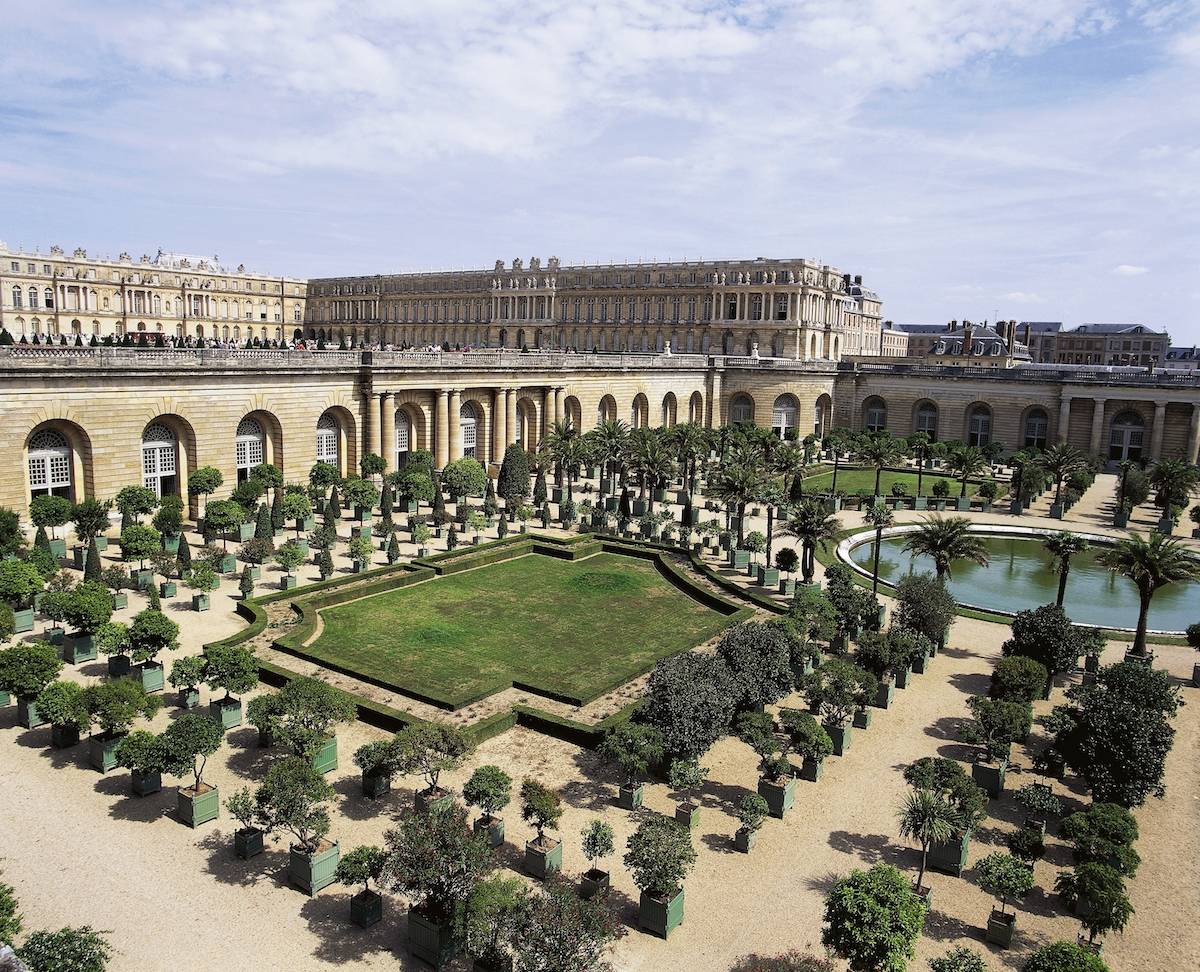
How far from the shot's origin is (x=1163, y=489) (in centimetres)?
5559

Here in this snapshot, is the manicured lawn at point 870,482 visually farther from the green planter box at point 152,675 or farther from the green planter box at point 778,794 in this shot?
the green planter box at point 152,675

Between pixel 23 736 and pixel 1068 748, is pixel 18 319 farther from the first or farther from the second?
pixel 1068 748

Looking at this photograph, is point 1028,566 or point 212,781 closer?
point 212,781

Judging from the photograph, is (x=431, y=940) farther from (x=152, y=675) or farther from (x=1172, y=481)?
(x=1172, y=481)

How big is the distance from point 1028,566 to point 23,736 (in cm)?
4434

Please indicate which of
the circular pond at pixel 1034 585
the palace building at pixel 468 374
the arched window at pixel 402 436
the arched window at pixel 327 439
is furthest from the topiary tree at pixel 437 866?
the arched window at pixel 402 436

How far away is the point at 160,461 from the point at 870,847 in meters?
40.2

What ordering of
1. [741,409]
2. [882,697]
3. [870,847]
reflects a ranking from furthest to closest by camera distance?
[741,409] → [882,697] → [870,847]

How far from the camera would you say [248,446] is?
51.1 m

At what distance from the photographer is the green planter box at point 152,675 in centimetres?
2611

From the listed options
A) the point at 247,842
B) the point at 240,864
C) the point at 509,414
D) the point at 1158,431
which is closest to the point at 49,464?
the point at 509,414

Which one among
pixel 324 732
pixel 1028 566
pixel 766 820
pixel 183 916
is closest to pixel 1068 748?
pixel 766 820

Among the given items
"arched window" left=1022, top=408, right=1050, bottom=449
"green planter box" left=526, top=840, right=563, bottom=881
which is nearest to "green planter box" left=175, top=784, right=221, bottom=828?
"green planter box" left=526, top=840, right=563, bottom=881

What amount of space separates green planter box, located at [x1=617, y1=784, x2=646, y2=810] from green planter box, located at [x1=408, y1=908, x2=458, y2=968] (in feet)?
20.5
